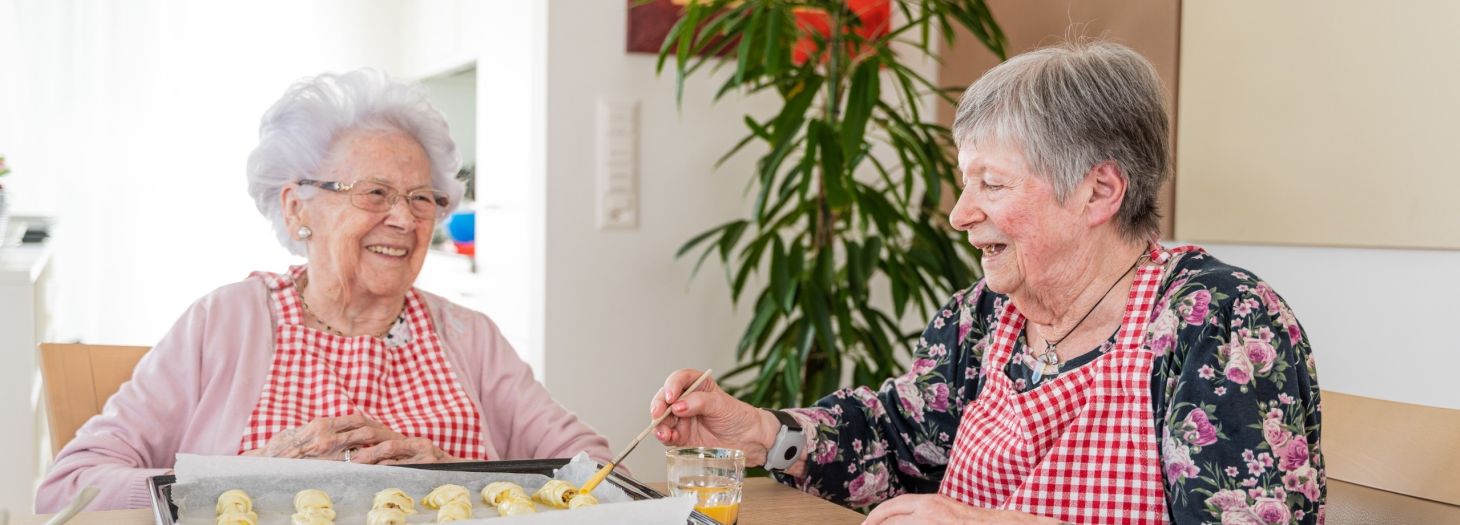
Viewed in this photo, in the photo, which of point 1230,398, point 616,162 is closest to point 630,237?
point 616,162

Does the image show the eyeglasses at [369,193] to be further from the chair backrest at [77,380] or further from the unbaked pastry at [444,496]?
the unbaked pastry at [444,496]

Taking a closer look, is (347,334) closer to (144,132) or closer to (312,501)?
(312,501)

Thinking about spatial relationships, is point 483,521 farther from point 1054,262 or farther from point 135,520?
point 1054,262

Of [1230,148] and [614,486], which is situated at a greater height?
[1230,148]

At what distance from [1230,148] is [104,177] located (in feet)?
13.6

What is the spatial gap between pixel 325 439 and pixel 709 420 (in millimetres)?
476

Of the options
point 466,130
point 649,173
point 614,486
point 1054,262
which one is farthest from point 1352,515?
point 466,130

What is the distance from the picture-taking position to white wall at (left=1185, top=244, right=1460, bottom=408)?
2.24 meters

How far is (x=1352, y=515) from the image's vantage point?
1404 mm

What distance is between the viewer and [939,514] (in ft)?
3.91

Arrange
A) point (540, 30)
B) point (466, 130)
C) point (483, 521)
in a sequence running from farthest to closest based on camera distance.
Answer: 1. point (466, 130)
2. point (540, 30)
3. point (483, 521)

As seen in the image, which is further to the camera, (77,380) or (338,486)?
(77,380)

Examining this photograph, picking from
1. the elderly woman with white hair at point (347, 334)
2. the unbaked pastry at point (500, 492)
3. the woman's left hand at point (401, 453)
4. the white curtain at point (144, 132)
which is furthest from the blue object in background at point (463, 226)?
the unbaked pastry at point (500, 492)

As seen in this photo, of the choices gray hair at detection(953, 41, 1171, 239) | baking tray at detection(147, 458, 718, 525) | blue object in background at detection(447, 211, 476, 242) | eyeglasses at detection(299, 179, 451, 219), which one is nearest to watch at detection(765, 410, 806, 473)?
baking tray at detection(147, 458, 718, 525)
